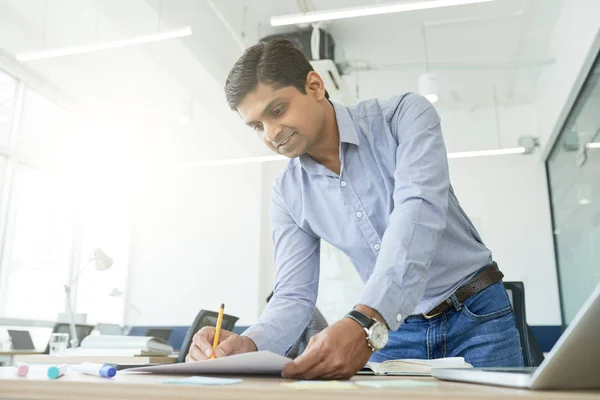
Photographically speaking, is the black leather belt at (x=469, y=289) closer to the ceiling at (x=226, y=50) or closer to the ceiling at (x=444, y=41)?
the ceiling at (x=226, y=50)

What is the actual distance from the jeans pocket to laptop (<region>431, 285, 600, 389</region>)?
23.8 inches

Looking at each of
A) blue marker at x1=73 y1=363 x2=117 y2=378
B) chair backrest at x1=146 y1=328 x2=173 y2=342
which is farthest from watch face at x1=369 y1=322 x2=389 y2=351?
chair backrest at x1=146 y1=328 x2=173 y2=342

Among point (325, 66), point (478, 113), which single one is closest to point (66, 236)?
point (325, 66)

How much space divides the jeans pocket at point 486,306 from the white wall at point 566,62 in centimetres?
312

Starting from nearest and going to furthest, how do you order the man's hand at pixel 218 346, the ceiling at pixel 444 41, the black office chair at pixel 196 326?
the man's hand at pixel 218 346
the black office chair at pixel 196 326
the ceiling at pixel 444 41

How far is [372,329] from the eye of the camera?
790 millimetres

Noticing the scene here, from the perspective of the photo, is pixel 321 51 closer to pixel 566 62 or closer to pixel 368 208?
pixel 566 62

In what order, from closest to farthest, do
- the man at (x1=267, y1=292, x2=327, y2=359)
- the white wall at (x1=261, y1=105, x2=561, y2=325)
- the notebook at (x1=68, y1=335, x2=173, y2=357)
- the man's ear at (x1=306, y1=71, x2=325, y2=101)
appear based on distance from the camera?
the man's ear at (x1=306, y1=71, x2=325, y2=101)
the notebook at (x1=68, y1=335, x2=173, y2=357)
the man at (x1=267, y1=292, x2=327, y2=359)
the white wall at (x1=261, y1=105, x2=561, y2=325)

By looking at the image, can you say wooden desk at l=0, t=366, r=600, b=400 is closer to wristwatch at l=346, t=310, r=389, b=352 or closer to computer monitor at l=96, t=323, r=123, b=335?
wristwatch at l=346, t=310, r=389, b=352

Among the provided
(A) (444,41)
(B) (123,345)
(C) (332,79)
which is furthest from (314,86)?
(A) (444,41)

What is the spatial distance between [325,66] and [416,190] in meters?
4.09

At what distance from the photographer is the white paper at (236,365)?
69cm

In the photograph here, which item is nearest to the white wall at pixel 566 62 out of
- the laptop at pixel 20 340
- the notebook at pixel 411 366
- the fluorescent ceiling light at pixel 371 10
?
the fluorescent ceiling light at pixel 371 10

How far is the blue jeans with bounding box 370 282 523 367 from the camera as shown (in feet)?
3.73
